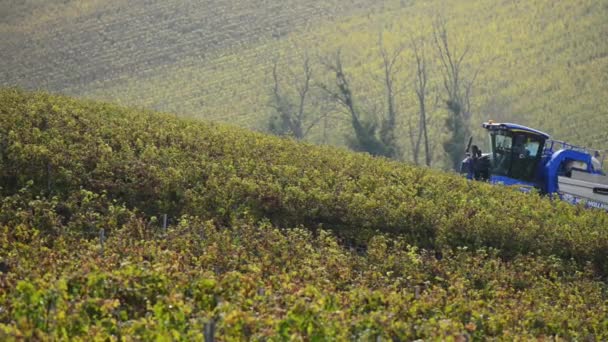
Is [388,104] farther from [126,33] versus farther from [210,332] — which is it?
[210,332]

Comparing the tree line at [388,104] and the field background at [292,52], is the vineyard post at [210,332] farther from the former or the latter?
the field background at [292,52]

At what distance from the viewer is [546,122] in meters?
63.0

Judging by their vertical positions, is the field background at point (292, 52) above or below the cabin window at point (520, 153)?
below

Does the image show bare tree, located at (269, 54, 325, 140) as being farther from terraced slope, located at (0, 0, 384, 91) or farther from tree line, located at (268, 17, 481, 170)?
terraced slope, located at (0, 0, 384, 91)

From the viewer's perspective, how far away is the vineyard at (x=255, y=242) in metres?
12.2

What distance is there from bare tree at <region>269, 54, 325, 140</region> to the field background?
0.85m

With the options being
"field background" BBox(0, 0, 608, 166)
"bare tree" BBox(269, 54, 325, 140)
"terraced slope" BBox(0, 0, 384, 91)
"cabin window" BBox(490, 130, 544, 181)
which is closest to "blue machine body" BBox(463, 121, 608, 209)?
"cabin window" BBox(490, 130, 544, 181)

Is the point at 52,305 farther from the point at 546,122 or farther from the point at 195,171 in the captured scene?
the point at 546,122

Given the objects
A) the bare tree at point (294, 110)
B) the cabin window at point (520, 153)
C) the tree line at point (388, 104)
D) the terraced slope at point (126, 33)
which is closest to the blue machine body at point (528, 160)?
the cabin window at point (520, 153)

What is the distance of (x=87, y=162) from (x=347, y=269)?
24.2 feet

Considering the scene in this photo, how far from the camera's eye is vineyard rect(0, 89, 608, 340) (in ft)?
40.0

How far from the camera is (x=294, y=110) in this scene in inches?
2574

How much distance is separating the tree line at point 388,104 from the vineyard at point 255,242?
26.8m

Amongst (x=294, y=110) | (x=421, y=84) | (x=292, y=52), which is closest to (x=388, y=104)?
(x=294, y=110)
